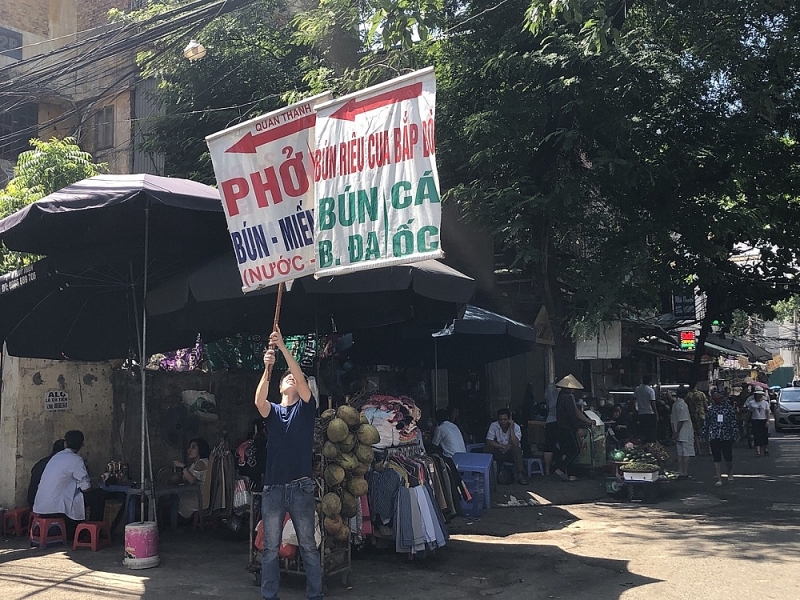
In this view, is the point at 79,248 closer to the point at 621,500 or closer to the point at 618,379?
the point at 621,500

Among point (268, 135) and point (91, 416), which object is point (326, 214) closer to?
point (268, 135)

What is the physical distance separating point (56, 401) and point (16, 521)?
1.51 metres

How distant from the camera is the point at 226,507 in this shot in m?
9.00

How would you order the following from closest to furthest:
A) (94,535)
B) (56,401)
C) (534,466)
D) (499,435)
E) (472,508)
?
(94,535) → (56,401) → (472,508) → (499,435) → (534,466)

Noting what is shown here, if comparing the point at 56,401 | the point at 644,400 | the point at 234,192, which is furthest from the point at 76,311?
the point at 644,400

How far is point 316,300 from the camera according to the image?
7602 mm

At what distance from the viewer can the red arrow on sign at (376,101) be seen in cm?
566

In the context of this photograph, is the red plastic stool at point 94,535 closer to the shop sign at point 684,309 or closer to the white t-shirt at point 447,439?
the white t-shirt at point 447,439

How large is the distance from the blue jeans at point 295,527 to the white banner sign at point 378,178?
5.60 feet

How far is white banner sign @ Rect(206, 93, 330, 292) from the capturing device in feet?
20.5

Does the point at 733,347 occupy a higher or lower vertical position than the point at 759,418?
higher

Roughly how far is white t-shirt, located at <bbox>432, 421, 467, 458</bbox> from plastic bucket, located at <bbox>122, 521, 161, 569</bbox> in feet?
15.1

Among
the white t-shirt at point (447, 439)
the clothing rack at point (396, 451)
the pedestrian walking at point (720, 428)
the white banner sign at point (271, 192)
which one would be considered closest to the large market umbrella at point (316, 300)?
the white banner sign at point (271, 192)

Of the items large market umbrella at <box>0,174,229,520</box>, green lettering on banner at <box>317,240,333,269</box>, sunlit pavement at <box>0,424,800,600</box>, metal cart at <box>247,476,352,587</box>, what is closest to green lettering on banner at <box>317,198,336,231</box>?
green lettering on banner at <box>317,240,333,269</box>
